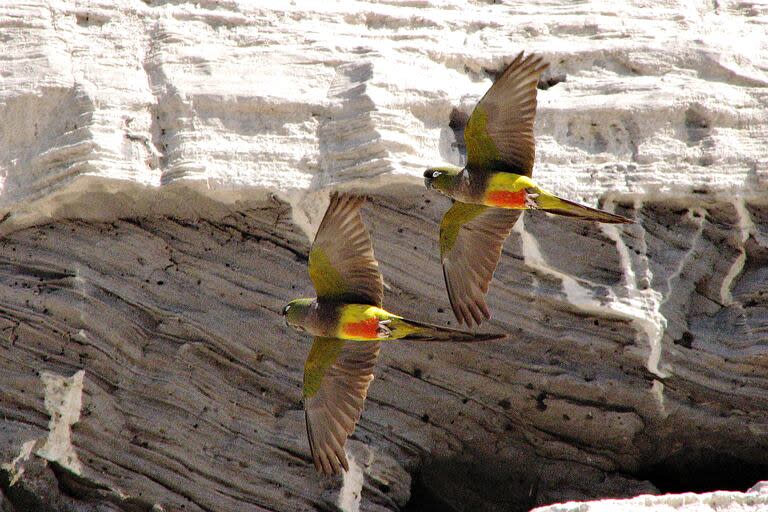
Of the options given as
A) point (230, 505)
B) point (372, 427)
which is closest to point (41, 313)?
point (230, 505)

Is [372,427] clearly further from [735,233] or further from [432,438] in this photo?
[735,233]

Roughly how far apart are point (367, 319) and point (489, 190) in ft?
2.32

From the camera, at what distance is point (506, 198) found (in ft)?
16.5

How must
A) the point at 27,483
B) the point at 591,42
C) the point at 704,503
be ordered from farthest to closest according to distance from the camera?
the point at 591,42
the point at 27,483
the point at 704,503

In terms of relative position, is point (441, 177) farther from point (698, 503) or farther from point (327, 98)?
point (698, 503)

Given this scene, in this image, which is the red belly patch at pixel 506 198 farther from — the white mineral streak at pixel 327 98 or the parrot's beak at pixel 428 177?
the white mineral streak at pixel 327 98

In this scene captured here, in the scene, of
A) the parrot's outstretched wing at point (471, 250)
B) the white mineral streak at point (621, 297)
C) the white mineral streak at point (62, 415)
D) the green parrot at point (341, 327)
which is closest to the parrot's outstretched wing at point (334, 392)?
the green parrot at point (341, 327)

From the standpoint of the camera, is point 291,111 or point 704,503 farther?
point 291,111

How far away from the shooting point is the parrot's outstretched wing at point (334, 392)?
500cm

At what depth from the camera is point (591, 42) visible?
616 centimetres

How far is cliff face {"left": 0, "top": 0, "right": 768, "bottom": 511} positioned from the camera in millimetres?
5699

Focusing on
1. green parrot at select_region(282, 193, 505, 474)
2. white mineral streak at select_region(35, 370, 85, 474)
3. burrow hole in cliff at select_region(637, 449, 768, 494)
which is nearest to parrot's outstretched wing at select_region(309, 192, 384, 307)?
green parrot at select_region(282, 193, 505, 474)

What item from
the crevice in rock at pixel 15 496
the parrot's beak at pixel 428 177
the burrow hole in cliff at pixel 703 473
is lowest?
the crevice in rock at pixel 15 496

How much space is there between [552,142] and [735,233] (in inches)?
36.7
